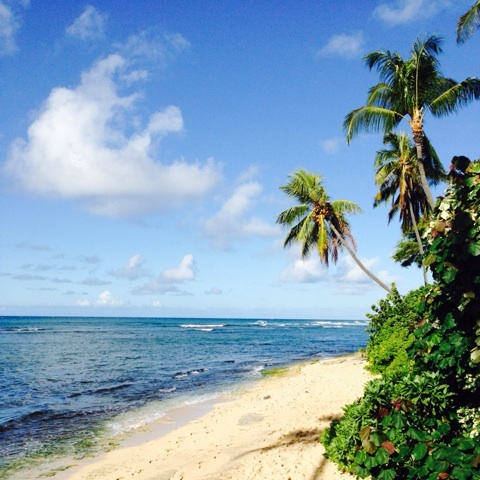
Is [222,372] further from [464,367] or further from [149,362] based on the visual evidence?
[464,367]

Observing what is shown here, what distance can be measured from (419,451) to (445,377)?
4.36ft

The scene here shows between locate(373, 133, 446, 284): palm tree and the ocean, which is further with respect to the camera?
locate(373, 133, 446, 284): palm tree

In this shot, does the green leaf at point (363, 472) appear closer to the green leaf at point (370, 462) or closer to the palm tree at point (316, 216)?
the green leaf at point (370, 462)

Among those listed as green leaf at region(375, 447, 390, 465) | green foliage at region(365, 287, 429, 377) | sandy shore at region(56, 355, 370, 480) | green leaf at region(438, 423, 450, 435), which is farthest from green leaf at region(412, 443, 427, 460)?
green foliage at region(365, 287, 429, 377)

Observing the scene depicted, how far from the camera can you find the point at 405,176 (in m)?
17.0

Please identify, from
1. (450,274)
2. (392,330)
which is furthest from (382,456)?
(392,330)

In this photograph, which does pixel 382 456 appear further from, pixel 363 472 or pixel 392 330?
pixel 392 330

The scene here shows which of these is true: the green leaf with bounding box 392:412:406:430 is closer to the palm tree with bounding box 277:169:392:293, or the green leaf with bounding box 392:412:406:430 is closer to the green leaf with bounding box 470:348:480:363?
the green leaf with bounding box 470:348:480:363

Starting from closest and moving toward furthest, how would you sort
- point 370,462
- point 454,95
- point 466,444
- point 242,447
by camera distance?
point 466,444 → point 370,462 → point 242,447 → point 454,95

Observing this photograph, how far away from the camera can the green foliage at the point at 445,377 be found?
357cm

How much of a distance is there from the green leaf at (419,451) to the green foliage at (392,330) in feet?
26.2

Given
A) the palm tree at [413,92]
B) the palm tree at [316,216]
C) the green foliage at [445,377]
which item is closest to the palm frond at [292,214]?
the palm tree at [316,216]

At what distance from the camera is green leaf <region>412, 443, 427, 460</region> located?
11.6 ft

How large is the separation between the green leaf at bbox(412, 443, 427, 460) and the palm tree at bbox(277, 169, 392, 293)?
14.8 m
